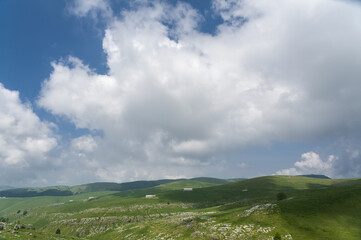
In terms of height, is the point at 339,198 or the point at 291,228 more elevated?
the point at 339,198

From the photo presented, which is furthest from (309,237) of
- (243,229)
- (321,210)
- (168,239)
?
(168,239)

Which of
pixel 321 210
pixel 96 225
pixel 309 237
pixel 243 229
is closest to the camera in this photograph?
pixel 309 237

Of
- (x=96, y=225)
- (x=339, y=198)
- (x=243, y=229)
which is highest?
(x=339, y=198)

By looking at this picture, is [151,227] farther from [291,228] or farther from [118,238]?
[291,228]

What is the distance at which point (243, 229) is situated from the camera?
87250 millimetres

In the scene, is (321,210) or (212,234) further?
(321,210)

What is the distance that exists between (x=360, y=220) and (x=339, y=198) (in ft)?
82.4

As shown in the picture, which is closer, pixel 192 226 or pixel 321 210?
pixel 321 210

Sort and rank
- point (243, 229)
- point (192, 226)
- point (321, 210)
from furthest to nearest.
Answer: point (192, 226) < point (321, 210) < point (243, 229)

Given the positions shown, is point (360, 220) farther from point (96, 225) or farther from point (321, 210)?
point (96, 225)

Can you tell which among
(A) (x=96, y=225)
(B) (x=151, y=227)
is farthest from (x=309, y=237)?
(A) (x=96, y=225)

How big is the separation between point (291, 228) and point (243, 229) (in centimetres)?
1795

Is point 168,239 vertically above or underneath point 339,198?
underneath

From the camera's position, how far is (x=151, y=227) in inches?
5157
